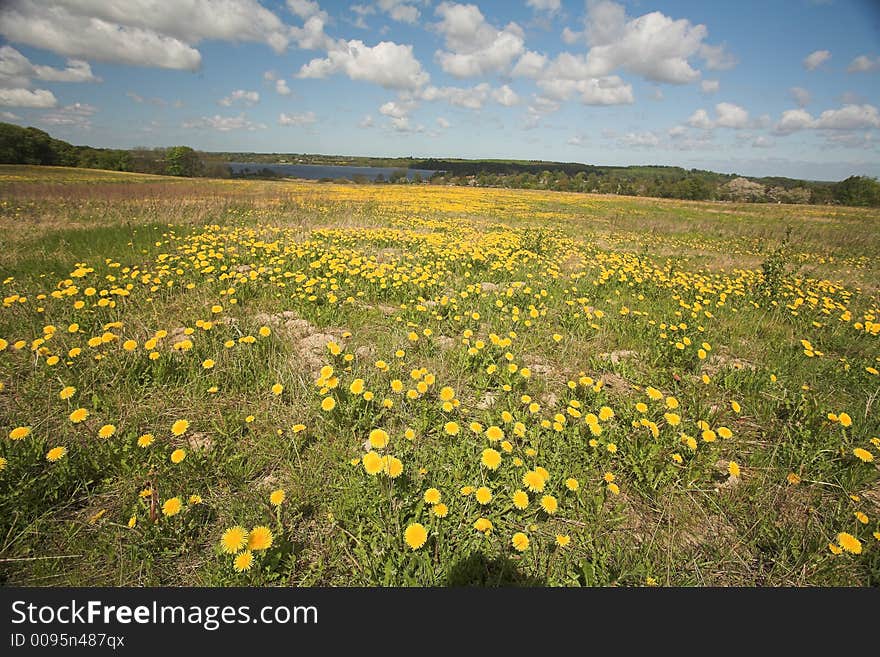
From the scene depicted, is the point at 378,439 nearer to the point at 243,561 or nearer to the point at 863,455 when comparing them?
the point at 243,561

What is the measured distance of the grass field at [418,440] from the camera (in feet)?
6.48

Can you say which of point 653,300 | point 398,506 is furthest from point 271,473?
point 653,300

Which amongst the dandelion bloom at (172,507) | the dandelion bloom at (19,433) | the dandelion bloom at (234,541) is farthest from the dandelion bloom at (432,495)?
the dandelion bloom at (19,433)

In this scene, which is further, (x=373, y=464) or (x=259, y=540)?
(x=373, y=464)

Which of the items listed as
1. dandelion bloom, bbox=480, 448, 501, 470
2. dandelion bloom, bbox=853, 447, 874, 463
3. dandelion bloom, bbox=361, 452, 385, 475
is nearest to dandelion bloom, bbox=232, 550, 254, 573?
dandelion bloom, bbox=361, 452, 385, 475

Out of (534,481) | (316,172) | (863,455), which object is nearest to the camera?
(534,481)

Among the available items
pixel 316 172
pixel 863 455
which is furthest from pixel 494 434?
pixel 316 172

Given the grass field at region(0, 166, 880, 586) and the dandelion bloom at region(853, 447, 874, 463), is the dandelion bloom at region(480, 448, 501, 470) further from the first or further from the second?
the dandelion bloom at region(853, 447, 874, 463)

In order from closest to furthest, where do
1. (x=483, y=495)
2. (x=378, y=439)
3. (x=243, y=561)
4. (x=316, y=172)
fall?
(x=243, y=561), (x=483, y=495), (x=378, y=439), (x=316, y=172)

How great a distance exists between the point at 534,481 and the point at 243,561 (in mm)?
1793

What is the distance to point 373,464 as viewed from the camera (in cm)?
221

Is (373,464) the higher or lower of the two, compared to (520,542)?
higher

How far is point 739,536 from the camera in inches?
89.0

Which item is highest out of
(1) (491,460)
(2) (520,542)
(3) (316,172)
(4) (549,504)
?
(3) (316,172)
